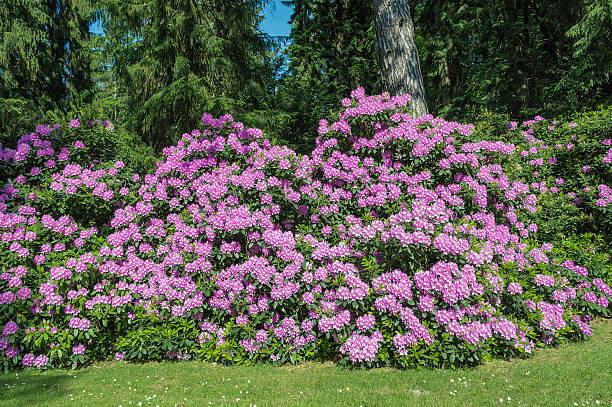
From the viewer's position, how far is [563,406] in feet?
8.68

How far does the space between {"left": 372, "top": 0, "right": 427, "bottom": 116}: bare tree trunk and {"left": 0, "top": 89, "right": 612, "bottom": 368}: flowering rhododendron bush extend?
1.03 metres

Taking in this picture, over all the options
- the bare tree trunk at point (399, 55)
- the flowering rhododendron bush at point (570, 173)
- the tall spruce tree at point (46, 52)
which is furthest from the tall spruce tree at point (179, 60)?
the flowering rhododendron bush at point (570, 173)

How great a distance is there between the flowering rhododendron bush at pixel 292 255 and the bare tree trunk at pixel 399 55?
1035 millimetres

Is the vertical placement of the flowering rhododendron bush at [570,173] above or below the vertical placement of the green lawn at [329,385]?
above

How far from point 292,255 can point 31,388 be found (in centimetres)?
269

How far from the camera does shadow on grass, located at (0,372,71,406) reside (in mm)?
3086

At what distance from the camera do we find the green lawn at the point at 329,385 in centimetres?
283

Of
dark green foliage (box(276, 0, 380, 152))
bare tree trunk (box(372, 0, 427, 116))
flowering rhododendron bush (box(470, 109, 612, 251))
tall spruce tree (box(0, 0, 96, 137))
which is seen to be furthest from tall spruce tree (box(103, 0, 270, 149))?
flowering rhododendron bush (box(470, 109, 612, 251))

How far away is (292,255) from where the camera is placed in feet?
13.1

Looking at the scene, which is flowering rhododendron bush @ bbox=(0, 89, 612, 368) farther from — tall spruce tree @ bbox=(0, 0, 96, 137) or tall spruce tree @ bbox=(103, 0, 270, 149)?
tall spruce tree @ bbox=(0, 0, 96, 137)

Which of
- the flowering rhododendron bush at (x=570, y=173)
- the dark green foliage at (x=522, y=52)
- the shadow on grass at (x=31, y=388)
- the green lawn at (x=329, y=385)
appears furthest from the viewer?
the dark green foliage at (x=522, y=52)

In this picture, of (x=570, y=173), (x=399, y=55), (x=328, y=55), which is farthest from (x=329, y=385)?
(x=328, y=55)

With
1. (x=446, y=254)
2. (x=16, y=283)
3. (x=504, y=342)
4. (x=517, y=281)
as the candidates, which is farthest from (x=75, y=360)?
(x=517, y=281)

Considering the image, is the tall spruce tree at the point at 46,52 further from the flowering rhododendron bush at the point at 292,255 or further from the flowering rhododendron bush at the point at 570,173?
the flowering rhododendron bush at the point at 570,173
